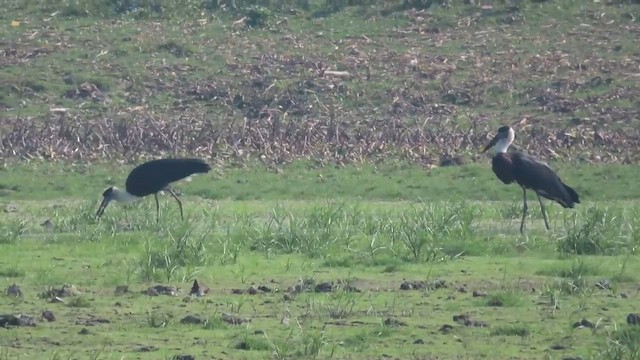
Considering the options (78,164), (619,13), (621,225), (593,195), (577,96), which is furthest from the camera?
(619,13)

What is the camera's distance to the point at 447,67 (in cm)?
2347

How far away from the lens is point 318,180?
62.4 feet

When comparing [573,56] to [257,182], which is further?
[573,56]

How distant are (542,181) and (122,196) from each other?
411cm

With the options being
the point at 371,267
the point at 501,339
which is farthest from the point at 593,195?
the point at 501,339

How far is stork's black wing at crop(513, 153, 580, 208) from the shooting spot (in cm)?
1519

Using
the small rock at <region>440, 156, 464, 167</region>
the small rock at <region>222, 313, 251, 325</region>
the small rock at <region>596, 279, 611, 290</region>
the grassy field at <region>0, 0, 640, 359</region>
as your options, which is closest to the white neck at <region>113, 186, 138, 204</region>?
the grassy field at <region>0, 0, 640, 359</region>

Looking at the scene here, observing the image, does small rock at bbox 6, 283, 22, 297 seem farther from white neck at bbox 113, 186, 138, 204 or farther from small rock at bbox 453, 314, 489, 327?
white neck at bbox 113, 186, 138, 204

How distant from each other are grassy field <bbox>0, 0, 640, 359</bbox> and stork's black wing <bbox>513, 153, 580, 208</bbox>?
34 cm

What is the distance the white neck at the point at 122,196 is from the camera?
A: 16.1 metres

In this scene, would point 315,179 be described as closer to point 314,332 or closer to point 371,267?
point 371,267

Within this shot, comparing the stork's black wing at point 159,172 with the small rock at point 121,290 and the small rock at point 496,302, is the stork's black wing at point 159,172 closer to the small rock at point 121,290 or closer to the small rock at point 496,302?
the small rock at point 121,290

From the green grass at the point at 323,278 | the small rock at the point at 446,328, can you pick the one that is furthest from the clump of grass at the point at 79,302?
the small rock at the point at 446,328

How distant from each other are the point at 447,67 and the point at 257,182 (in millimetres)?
5466
